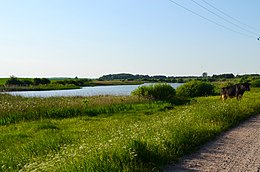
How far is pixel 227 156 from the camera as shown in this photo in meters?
10.1

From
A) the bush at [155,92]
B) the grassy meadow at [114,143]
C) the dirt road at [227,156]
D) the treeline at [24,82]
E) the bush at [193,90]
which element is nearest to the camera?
the grassy meadow at [114,143]

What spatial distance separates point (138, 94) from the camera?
39594mm

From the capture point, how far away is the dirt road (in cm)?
884

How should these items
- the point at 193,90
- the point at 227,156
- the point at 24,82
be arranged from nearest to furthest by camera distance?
the point at 227,156 → the point at 193,90 → the point at 24,82

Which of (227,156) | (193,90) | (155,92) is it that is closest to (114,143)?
(227,156)

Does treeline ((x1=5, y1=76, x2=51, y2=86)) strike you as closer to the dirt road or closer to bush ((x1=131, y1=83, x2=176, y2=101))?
bush ((x1=131, y1=83, x2=176, y2=101))

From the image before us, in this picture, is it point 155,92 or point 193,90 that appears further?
point 193,90

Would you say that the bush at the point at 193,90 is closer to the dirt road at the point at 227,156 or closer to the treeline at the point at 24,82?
the dirt road at the point at 227,156

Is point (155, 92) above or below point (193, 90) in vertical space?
above

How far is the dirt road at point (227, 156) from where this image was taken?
884cm

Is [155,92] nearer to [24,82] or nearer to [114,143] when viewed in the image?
[114,143]

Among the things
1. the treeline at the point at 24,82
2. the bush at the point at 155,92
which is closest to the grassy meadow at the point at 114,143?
the bush at the point at 155,92

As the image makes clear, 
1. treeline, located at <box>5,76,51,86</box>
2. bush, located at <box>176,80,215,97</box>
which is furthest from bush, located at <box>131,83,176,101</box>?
treeline, located at <box>5,76,51,86</box>

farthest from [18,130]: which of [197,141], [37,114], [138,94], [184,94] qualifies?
[184,94]
